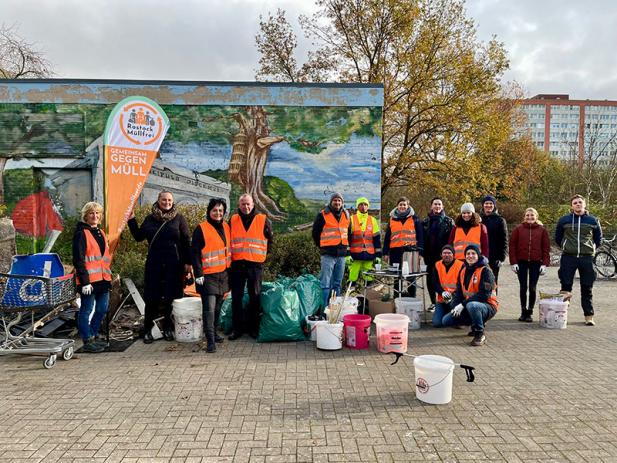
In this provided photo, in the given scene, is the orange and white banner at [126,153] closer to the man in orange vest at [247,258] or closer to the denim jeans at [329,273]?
the man in orange vest at [247,258]

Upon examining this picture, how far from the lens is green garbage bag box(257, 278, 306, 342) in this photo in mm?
6359

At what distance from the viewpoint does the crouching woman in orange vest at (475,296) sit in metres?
6.32

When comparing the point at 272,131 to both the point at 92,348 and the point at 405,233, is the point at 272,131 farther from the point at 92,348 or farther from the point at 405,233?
the point at 92,348

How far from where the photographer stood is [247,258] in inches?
255

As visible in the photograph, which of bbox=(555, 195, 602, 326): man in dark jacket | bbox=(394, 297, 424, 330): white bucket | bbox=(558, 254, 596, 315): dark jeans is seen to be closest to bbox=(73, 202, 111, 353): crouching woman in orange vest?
bbox=(394, 297, 424, 330): white bucket

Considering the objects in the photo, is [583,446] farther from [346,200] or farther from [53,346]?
[346,200]

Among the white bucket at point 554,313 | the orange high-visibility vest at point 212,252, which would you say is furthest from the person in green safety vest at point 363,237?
the white bucket at point 554,313

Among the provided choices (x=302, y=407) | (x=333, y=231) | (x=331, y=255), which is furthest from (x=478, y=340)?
(x=302, y=407)

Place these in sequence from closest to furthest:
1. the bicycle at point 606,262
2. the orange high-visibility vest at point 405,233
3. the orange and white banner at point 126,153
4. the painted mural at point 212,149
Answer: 1. the orange and white banner at point 126,153
2. the orange high-visibility vest at point 405,233
3. the painted mural at point 212,149
4. the bicycle at point 606,262

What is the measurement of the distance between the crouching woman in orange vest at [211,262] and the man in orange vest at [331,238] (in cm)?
166

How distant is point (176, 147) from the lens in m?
11.5

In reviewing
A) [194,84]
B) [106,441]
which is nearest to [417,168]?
[194,84]

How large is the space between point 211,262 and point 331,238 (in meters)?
1.98

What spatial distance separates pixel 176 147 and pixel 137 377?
24.6ft
